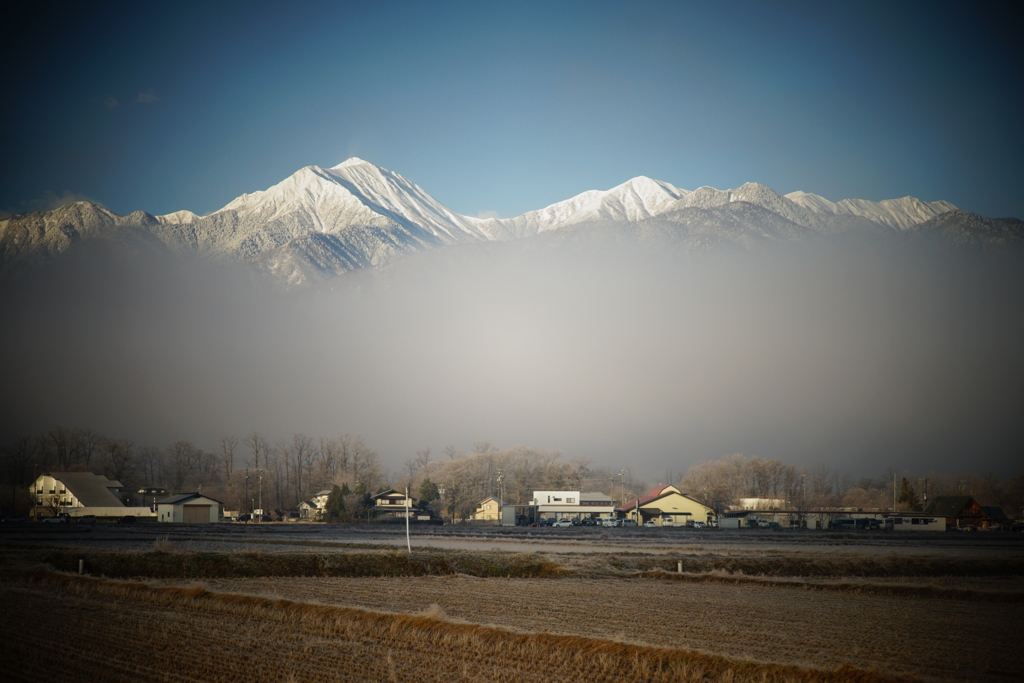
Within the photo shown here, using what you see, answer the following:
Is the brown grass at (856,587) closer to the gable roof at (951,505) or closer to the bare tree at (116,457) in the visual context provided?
the gable roof at (951,505)

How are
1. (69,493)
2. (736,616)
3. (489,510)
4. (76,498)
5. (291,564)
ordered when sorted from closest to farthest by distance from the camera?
(736,616), (291,564), (76,498), (69,493), (489,510)

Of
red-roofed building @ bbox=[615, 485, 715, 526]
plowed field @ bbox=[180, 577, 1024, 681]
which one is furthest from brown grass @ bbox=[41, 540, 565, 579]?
red-roofed building @ bbox=[615, 485, 715, 526]

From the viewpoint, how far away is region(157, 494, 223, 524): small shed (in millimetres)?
82000

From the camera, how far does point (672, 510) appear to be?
9812 centimetres

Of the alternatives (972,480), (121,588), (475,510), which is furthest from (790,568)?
(972,480)

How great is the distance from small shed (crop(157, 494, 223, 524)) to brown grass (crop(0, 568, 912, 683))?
2801 inches

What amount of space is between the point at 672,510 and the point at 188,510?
62.9 metres

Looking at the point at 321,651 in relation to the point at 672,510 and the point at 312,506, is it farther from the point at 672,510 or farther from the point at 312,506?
the point at 312,506

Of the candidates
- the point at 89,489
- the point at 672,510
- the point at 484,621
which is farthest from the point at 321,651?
the point at 89,489

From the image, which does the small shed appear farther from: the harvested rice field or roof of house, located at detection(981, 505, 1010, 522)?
roof of house, located at detection(981, 505, 1010, 522)

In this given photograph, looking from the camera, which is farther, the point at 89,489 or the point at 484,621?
the point at 89,489

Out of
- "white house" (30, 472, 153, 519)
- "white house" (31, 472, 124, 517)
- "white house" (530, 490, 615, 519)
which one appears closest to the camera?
"white house" (30, 472, 153, 519)

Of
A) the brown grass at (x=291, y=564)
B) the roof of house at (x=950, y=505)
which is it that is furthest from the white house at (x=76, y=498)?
the roof of house at (x=950, y=505)

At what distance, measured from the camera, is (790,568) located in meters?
31.0
